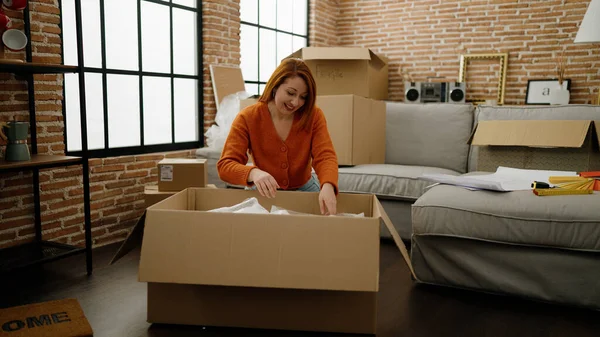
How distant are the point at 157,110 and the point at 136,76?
298mm

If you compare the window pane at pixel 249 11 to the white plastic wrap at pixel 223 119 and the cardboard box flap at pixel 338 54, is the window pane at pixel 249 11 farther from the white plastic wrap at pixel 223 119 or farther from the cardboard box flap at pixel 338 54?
the cardboard box flap at pixel 338 54

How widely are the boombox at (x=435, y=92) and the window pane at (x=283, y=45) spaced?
1.47m

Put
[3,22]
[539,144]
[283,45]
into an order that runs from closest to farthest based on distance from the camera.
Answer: [3,22] < [539,144] < [283,45]

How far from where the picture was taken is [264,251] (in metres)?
1.36

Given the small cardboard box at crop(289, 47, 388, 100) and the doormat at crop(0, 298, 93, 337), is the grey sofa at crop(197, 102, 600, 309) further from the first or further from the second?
the doormat at crop(0, 298, 93, 337)

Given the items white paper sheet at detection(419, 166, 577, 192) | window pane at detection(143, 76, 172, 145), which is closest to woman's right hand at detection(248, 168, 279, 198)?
white paper sheet at detection(419, 166, 577, 192)

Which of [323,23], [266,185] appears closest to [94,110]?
[266,185]

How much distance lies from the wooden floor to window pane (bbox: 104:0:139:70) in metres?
1.46

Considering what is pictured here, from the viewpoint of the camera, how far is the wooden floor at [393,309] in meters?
1.73

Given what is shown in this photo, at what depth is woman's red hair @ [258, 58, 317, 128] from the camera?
1.81 m

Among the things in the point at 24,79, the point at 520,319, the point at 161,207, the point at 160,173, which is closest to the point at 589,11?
the point at 520,319

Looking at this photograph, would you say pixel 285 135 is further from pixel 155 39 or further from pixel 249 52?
pixel 249 52

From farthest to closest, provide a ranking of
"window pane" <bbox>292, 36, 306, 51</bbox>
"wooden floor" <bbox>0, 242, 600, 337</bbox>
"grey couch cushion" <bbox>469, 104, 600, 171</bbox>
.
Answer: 1. "window pane" <bbox>292, 36, 306, 51</bbox>
2. "grey couch cushion" <bbox>469, 104, 600, 171</bbox>
3. "wooden floor" <bbox>0, 242, 600, 337</bbox>

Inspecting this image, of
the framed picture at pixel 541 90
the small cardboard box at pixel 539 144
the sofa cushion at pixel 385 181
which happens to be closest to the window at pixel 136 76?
the sofa cushion at pixel 385 181
